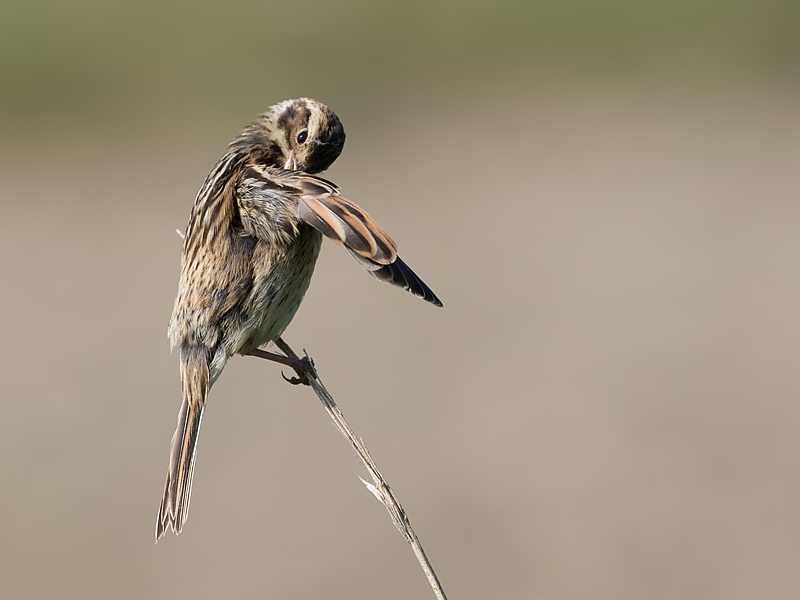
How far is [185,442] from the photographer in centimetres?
390

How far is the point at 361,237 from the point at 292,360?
1014 millimetres

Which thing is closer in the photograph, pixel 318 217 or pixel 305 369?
pixel 318 217

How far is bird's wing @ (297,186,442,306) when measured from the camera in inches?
125

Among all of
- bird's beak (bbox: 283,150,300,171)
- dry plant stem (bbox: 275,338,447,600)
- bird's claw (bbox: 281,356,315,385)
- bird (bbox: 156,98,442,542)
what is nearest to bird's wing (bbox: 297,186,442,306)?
bird (bbox: 156,98,442,542)

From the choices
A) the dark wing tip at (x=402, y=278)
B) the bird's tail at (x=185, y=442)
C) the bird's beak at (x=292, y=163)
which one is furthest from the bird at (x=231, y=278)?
the dark wing tip at (x=402, y=278)

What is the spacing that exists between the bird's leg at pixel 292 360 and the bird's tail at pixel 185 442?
25cm

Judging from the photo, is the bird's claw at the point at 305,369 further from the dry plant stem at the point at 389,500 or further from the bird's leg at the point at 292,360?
the dry plant stem at the point at 389,500

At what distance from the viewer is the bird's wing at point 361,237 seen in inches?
125

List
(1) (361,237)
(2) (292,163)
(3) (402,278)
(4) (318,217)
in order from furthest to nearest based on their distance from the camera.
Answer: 1. (2) (292,163)
2. (4) (318,217)
3. (1) (361,237)
4. (3) (402,278)

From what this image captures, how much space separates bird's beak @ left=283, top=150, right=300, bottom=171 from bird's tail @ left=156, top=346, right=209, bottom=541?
85 cm

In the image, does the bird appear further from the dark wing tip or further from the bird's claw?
the dark wing tip

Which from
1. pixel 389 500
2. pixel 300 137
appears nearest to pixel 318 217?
pixel 389 500

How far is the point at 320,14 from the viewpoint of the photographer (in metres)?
15.2

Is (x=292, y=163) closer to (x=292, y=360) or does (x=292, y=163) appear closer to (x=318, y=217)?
(x=292, y=360)
